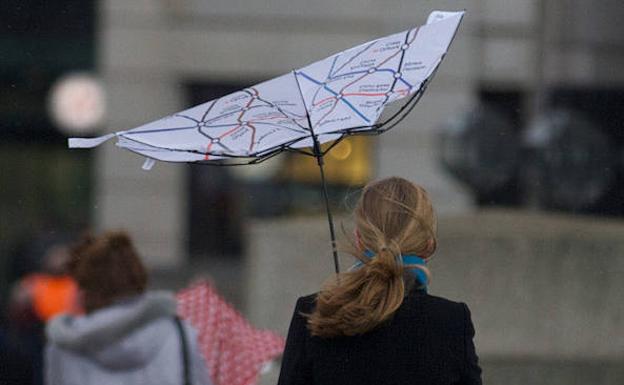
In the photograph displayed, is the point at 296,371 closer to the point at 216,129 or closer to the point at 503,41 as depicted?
the point at 216,129

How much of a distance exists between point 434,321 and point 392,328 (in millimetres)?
97

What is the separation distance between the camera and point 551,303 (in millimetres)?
7668

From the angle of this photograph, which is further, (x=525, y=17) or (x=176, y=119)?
(x=525, y=17)

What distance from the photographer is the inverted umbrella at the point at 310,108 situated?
3.30 metres

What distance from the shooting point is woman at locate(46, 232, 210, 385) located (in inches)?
190

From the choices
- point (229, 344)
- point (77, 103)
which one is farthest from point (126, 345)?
point (77, 103)

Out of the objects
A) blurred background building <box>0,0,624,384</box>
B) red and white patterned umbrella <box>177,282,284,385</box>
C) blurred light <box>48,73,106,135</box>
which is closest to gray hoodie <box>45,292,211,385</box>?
red and white patterned umbrella <box>177,282,284,385</box>

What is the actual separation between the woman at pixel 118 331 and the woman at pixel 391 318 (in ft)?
5.47

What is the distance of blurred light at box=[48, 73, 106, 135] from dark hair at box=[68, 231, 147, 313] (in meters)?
10.8

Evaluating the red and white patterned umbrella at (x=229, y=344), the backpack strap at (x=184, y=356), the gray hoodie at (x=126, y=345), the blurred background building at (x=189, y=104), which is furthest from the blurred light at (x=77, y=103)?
the backpack strap at (x=184, y=356)

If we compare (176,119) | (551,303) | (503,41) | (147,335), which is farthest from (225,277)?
(176,119)

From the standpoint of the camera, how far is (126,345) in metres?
4.89

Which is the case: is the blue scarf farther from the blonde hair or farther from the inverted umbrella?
the inverted umbrella

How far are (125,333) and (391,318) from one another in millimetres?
1988
